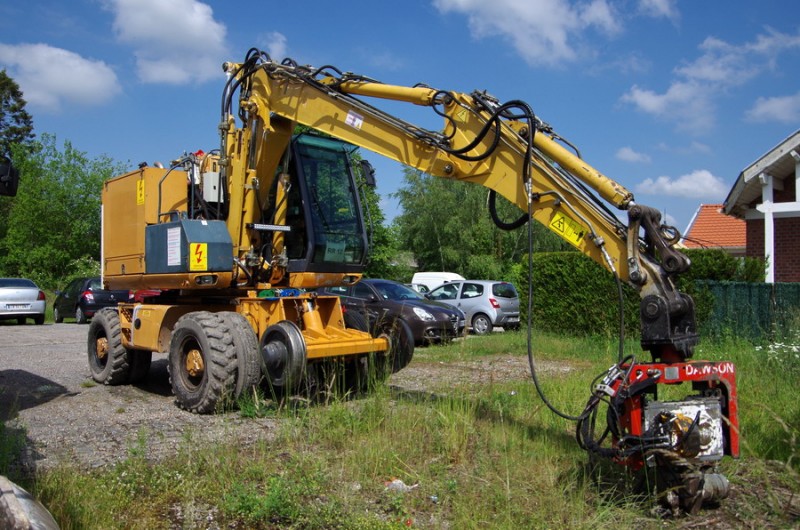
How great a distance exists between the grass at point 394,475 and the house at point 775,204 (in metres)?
9.68

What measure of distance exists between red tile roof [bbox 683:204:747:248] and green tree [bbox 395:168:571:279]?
8.38m

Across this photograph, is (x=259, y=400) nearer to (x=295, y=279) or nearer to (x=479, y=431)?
(x=295, y=279)

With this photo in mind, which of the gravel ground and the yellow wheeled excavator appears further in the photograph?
the gravel ground

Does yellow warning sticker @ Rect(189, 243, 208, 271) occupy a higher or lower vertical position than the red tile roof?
lower

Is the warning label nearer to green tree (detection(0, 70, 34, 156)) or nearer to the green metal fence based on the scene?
the green metal fence

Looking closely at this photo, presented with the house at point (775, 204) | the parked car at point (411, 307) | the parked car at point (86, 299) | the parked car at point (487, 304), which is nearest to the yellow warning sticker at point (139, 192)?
the parked car at point (411, 307)

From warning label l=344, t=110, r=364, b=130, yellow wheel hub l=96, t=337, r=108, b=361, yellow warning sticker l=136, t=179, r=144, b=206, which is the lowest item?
yellow wheel hub l=96, t=337, r=108, b=361

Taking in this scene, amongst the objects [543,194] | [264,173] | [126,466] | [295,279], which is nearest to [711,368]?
[543,194]

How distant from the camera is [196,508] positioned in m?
4.74

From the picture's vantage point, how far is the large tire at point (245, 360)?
24.3ft

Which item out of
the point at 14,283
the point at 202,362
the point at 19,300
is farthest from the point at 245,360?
the point at 14,283

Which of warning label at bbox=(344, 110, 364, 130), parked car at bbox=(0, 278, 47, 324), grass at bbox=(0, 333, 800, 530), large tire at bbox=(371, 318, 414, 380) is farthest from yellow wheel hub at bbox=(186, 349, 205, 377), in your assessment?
parked car at bbox=(0, 278, 47, 324)

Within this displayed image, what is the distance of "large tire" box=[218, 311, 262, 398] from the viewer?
7.41 metres

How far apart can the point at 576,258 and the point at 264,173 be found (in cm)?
901
